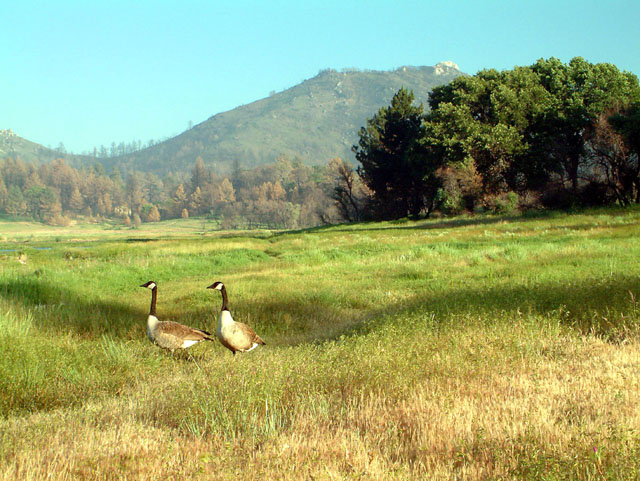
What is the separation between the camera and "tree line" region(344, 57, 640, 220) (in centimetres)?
4347

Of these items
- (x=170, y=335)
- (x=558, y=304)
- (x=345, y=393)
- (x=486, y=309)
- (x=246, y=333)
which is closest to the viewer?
(x=345, y=393)

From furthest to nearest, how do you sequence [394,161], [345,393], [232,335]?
[394,161] → [232,335] → [345,393]

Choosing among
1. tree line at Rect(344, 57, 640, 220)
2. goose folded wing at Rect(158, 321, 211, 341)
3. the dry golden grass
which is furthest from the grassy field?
tree line at Rect(344, 57, 640, 220)

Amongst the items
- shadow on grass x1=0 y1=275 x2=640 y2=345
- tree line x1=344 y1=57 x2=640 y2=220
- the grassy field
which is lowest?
shadow on grass x1=0 y1=275 x2=640 y2=345

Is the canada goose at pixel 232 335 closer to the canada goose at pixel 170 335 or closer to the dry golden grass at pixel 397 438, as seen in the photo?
the canada goose at pixel 170 335

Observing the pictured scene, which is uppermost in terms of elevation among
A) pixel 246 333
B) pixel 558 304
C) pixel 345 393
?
pixel 246 333

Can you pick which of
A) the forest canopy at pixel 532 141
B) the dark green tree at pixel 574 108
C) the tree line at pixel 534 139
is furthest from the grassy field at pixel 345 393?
the dark green tree at pixel 574 108

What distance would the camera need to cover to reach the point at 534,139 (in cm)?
5134

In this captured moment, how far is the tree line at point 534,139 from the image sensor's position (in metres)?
43.5

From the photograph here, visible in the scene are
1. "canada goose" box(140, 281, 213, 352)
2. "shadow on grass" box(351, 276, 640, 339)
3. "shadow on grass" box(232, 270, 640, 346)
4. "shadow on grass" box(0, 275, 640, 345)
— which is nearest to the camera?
"canada goose" box(140, 281, 213, 352)

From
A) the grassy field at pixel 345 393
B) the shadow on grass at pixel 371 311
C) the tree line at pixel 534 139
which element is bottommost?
the shadow on grass at pixel 371 311

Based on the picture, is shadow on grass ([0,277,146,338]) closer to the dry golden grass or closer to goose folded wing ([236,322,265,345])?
goose folded wing ([236,322,265,345])

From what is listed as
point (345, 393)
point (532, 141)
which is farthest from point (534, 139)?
point (345, 393)

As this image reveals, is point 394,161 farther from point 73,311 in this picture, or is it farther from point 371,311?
point 73,311
